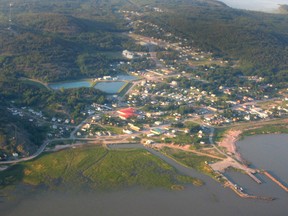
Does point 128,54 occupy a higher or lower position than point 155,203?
higher

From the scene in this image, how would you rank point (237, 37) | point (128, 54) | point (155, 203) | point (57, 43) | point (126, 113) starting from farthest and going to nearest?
point (237, 37) → point (128, 54) → point (57, 43) → point (126, 113) → point (155, 203)

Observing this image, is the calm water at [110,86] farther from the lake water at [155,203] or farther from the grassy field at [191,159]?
the lake water at [155,203]

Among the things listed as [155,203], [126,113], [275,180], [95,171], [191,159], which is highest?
[126,113]

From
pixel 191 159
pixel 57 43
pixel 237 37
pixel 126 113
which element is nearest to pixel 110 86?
pixel 126 113

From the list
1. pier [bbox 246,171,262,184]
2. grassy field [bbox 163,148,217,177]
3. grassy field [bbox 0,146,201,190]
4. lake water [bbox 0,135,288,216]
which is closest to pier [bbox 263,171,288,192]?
lake water [bbox 0,135,288,216]

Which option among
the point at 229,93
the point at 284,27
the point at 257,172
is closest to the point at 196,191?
the point at 257,172

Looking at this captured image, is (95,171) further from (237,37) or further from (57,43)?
(237,37)
